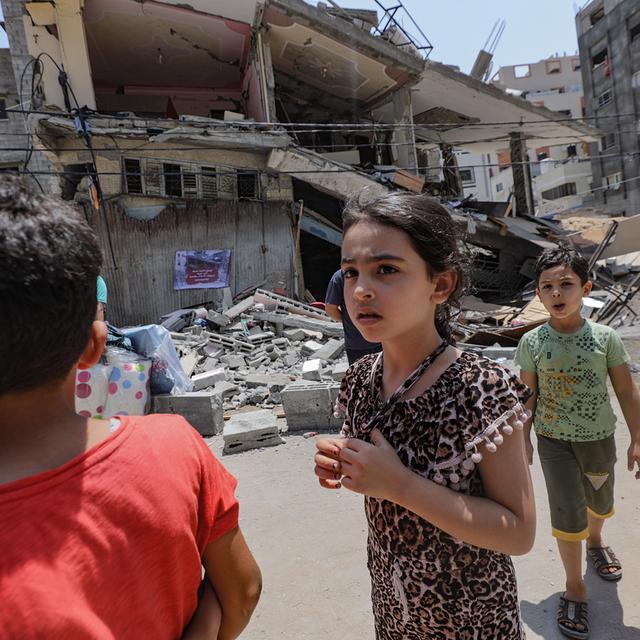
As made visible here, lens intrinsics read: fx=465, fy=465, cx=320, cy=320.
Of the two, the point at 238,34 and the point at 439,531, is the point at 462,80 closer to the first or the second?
the point at 238,34

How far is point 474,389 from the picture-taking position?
1.14 metres

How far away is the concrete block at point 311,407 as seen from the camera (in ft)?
17.3

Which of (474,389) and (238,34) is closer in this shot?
(474,389)

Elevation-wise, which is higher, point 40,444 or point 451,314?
point 451,314

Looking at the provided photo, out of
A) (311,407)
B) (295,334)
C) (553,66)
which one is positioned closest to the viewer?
(311,407)

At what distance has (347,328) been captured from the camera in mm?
4031

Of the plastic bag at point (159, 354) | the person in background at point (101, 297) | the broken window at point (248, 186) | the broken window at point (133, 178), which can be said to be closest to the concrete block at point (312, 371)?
the plastic bag at point (159, 354)

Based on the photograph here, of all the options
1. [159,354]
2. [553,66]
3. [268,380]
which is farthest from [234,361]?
[553,66]

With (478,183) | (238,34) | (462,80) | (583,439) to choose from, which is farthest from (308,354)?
(478,183)

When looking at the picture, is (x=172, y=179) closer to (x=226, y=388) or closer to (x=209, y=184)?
(x=209, y=184)

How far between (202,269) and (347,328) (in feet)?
30.0

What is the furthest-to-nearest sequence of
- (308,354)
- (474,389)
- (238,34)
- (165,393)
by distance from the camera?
(238,34), (308,354), (165,393), (474,389)

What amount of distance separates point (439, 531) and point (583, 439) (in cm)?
143

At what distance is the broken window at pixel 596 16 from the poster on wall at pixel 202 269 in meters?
36.9
